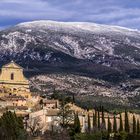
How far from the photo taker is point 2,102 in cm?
14388

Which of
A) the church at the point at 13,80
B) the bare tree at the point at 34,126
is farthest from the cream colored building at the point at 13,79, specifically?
the bare tree at the point at 34,126

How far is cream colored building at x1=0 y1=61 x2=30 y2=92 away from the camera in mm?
171250

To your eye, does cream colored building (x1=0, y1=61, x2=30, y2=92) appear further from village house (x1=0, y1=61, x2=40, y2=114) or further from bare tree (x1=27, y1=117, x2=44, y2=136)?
bare tree (x1=27, y1=117, x2=44, y2=136)

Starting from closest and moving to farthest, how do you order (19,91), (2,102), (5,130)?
(5,130)
(2,102)
(19,91)

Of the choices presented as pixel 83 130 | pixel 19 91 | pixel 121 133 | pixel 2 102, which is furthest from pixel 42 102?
pixel 121 133

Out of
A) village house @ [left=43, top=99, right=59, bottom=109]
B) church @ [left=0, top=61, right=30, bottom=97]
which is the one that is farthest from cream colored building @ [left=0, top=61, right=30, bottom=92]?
village house @ [left=43, top=99, right=59, bottom=109]

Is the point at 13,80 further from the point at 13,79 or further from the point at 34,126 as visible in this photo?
the point at 34,126

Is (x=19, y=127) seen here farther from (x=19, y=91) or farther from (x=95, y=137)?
(x=19, y=91)

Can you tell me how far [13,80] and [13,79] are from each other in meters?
0.38

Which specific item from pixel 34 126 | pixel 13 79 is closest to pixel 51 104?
pixel 34 126

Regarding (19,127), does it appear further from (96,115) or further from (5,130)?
(96,115)

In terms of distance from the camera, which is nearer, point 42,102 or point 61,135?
point 61,135

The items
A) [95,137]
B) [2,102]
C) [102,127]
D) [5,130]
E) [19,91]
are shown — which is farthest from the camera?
[19,91]

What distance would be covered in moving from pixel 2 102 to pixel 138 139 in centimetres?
5056
